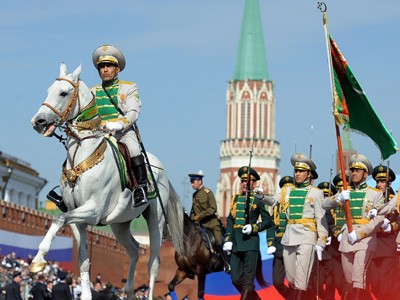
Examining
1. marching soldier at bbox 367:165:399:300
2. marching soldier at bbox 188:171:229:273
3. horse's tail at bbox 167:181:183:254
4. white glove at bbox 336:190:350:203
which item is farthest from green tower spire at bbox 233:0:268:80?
white glove at bbox 336:190:350:203

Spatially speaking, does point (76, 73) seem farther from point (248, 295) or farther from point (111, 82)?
point (248, 295)

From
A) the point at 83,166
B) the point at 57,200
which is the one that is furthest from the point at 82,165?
the point at 57,200

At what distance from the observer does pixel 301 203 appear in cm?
2016

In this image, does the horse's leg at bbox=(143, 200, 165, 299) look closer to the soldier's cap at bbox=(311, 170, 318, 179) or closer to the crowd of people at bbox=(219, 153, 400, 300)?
the crowd of people at bbox=(219, 153, 400, 300)

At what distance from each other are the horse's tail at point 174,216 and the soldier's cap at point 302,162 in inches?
74.4

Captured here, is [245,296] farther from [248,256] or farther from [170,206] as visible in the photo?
[170,206]

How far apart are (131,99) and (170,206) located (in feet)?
6.37

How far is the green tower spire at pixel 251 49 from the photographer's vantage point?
164625 mm

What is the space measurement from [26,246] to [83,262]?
39951mm

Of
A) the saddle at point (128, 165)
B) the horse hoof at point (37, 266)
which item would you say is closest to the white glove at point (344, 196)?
the saddle at point (128, 165)

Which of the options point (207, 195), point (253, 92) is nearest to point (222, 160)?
point (253, 92)

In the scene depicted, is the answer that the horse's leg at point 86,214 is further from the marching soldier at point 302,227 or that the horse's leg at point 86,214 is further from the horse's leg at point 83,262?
the marching soldier at point 302,227

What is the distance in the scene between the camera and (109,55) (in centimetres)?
1755

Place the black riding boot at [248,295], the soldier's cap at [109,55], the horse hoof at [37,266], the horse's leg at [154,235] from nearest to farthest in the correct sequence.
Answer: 1. the horse hoof at [37,266]
2. the soldier's cap at [109,55]
3. the horse's leg at [154,235]
4. the black riding boot at [248,295]
